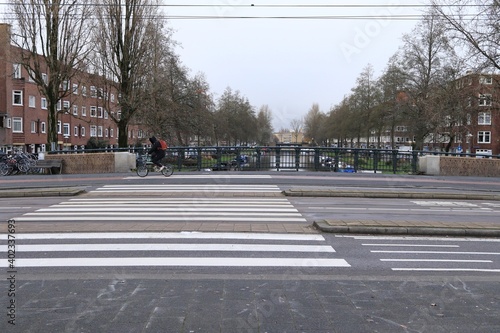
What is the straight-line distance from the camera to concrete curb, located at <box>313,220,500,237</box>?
30.6ft

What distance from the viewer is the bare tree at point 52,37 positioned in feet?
101

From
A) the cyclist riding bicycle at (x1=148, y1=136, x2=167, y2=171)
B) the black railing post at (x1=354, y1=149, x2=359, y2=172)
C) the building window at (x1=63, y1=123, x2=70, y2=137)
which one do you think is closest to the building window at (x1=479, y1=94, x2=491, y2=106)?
the black railing post at (x1=354, y1=149, x2=359, y2=172)

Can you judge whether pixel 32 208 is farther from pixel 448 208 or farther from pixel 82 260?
pixel 448 208

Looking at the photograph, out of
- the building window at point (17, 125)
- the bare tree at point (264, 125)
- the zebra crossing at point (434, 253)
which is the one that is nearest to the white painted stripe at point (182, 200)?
the zebra crossing at point (434, 253)

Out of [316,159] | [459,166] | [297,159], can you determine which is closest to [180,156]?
[297,159]

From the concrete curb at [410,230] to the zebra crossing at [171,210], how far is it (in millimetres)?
1708

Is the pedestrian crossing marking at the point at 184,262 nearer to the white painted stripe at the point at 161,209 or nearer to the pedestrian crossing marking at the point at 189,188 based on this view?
the white painted stripe at the point at 161,209

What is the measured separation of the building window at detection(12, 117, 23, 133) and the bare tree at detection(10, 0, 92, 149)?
1024 inches

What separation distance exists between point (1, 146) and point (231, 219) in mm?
50087

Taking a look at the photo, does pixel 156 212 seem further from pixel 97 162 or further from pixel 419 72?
pixel 419 72

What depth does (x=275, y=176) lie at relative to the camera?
22906 millimetres

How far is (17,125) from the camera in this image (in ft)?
181

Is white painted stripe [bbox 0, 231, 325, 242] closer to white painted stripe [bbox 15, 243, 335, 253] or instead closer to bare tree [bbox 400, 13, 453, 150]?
white painted stripe [bbox 15, 243, 335, 253]

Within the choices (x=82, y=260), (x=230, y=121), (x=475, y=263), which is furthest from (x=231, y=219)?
(x=230, y=121)
